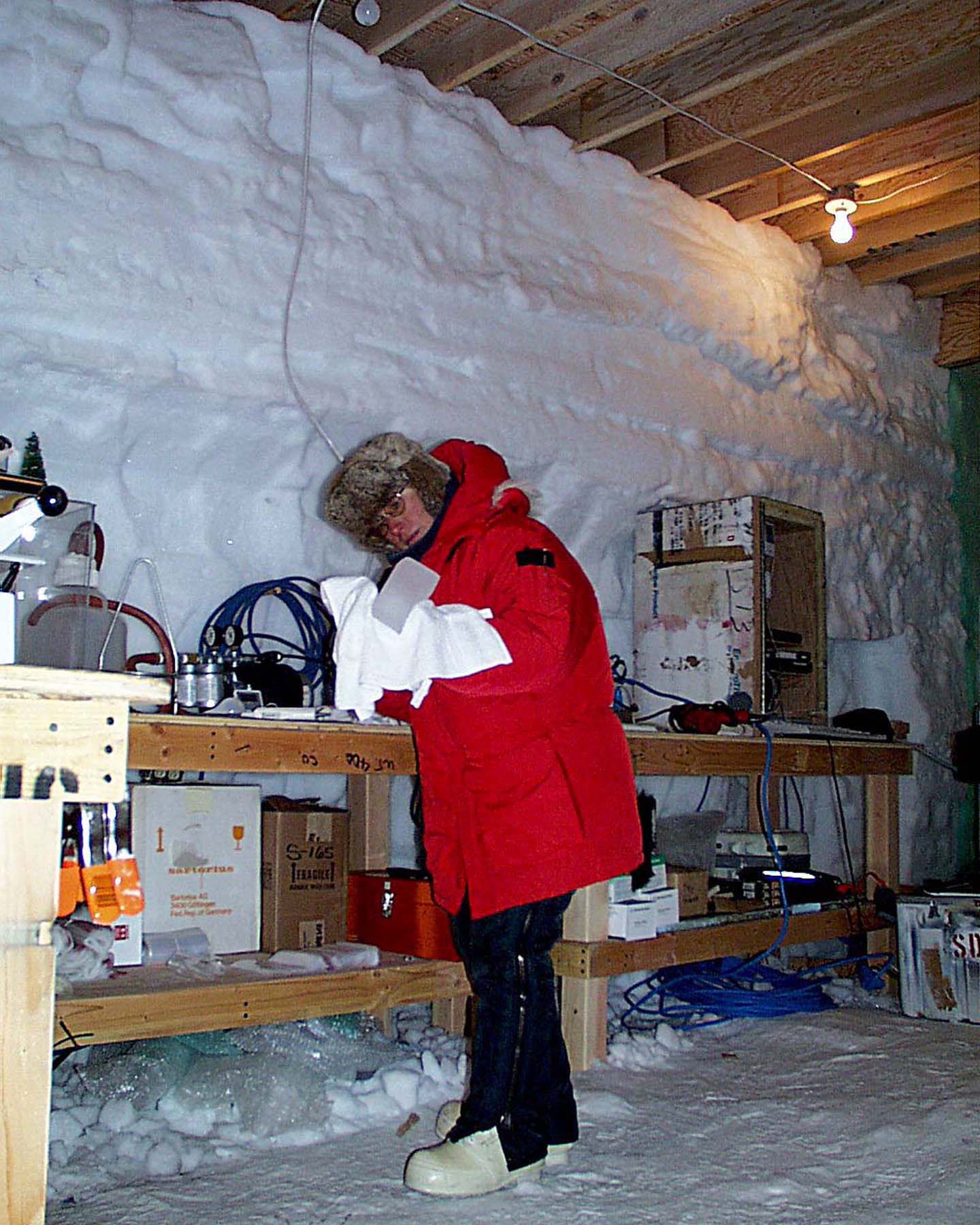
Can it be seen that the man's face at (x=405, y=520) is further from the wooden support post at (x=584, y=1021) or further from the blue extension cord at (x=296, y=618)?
the wooden support post at (x=584, y=1021)

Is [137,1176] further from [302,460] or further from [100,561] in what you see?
[302,460]

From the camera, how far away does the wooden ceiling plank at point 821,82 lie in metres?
3.48

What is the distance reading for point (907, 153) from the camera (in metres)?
4.23

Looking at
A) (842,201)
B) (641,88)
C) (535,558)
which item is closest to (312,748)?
(535,558)

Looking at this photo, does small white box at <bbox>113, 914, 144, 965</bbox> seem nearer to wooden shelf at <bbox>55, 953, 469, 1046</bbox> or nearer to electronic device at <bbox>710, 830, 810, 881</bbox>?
wooden shelf at <bbox>55, 953, 469, 1046</bbox>

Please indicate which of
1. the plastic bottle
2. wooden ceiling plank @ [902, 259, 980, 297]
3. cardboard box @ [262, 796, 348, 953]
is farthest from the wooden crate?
the plastic bottle

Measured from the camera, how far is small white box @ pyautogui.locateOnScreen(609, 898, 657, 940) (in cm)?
315

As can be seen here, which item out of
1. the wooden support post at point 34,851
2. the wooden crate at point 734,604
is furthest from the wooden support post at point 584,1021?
the wooden support post at point 34,851

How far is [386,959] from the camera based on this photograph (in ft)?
9.43

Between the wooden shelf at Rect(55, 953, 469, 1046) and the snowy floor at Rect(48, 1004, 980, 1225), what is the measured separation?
0.18 metres

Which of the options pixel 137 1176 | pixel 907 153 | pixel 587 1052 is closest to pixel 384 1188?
pixel 137 1176

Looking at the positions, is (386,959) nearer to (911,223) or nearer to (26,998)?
(26,998)

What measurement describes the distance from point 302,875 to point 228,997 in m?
0.61

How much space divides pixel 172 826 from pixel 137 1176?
77 cm
